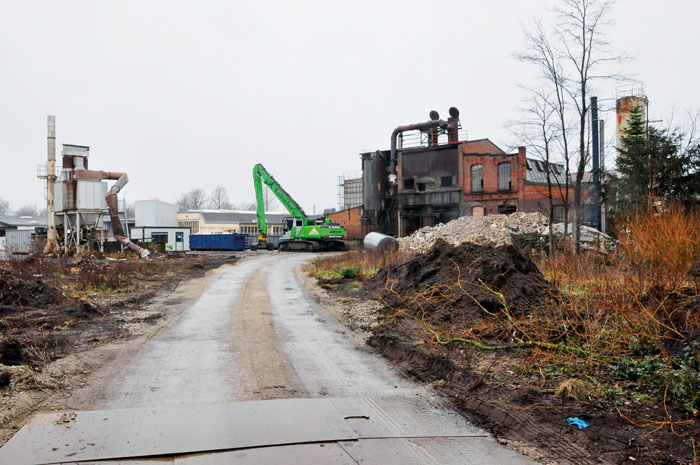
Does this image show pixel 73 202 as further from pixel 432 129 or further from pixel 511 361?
pixel 511 361

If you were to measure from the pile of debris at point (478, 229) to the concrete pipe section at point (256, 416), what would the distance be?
24733 mm

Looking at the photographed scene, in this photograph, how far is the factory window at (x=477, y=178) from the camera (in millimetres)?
42956

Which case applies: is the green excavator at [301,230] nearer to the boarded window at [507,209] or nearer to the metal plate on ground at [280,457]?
the boarded window at [507,209]

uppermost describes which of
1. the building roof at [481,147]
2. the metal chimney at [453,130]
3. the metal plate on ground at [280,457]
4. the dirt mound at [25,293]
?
the metal chimney at [453,130]

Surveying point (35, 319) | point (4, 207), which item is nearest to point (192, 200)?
point (4, 207)

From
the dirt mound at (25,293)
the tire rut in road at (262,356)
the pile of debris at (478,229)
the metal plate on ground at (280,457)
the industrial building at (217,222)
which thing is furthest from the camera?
the industrial building at (217,222)

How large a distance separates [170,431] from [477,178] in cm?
4082

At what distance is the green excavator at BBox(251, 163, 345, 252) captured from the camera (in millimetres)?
42312

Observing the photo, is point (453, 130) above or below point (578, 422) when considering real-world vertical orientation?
above

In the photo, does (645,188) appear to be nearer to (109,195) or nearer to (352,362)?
(352,362)

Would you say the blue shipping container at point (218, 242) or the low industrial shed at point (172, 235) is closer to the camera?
the blue shipping container at point (218, 242)

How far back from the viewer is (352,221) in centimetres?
5059

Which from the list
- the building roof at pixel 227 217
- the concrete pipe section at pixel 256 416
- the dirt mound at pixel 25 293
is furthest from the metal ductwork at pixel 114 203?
the building roof at pixel 227 217

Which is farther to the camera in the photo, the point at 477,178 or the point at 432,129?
the point at 432,129
